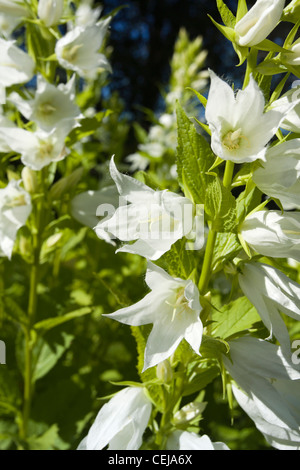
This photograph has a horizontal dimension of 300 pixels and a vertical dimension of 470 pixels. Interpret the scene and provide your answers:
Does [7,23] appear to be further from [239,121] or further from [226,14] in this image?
[239,121]

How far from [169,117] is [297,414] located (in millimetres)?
2194

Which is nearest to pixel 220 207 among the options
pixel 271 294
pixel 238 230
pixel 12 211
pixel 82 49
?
pixel 238 230

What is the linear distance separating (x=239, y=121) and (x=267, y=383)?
489mm

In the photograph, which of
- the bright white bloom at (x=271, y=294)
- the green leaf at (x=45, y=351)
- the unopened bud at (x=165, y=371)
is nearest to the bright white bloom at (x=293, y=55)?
the bright white bloom at (x=271, y=294)

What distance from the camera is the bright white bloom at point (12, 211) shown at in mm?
1259

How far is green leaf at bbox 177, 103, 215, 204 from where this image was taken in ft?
2.79

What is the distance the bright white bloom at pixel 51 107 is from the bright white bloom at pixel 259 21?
587 mm

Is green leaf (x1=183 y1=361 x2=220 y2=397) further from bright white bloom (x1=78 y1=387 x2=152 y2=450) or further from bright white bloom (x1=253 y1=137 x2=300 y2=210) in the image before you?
bright white bloom (x1=253 y1=137 x2=300 y2=210)

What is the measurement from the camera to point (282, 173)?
76cm

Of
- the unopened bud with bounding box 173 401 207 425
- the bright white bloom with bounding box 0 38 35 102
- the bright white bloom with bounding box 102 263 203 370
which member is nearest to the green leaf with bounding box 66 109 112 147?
the bright white bloom with bounding box 0 38 35 102

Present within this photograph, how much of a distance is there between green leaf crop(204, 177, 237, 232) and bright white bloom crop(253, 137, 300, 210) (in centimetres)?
6

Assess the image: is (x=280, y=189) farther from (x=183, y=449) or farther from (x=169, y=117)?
(x=169, y=117)
